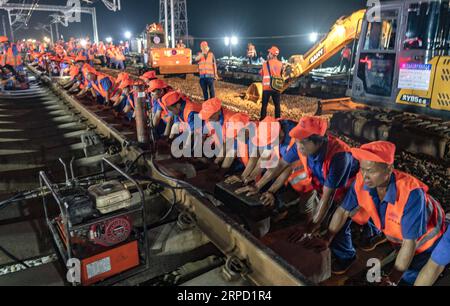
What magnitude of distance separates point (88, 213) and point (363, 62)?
717cm

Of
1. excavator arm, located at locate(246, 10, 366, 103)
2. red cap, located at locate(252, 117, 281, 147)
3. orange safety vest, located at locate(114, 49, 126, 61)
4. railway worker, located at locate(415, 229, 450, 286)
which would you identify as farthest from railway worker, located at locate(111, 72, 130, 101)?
orange safety vest, located at locate(114, 49, 126, 61)

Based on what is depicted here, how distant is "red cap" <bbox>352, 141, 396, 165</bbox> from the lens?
8.02 ft

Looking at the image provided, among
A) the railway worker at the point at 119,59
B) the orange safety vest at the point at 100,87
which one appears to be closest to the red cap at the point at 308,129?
the orange safety vest at the point at 100,87

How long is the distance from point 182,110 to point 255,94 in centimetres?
698

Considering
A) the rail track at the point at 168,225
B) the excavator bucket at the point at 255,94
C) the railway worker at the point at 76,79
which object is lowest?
the rail track at the point at 168,225

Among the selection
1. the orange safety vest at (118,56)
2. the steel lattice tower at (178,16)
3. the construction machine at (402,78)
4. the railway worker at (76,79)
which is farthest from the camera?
the steel lattice tower at (178,16)

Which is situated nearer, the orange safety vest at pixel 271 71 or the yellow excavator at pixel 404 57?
the yellow excavator at pixel 404 57

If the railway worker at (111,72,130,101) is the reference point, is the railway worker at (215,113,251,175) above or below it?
below

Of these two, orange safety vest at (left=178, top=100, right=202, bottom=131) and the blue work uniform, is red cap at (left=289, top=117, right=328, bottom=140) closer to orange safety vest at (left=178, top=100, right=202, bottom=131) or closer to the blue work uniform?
the blue work uniform

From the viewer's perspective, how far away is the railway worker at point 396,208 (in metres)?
2.46

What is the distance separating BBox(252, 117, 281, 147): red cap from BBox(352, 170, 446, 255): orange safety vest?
1.34 meters

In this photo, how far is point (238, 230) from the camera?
2900mm
